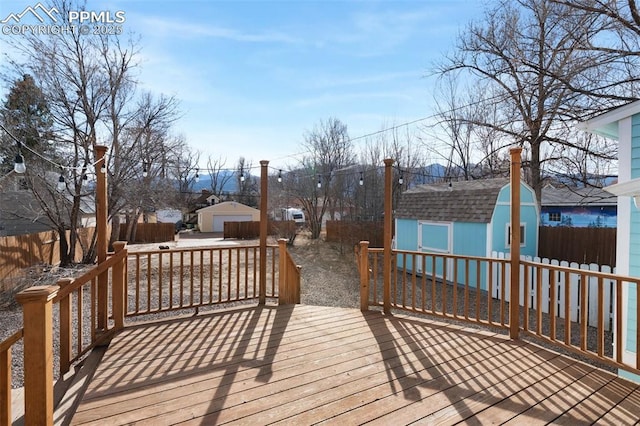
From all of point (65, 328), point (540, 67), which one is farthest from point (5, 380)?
point (540, 67)

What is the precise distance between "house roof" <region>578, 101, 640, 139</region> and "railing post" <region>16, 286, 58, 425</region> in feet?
17.3

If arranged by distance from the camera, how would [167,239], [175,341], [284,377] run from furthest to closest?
[167,239], [175,341], [284,377]

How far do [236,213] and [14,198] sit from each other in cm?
1771

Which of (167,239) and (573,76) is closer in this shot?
(573,76)

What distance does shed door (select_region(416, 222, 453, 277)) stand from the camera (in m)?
9.03

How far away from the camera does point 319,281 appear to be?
1014 centimetres

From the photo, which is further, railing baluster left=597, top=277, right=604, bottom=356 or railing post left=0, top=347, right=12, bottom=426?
railing baluster left=597, top=277, right=604, bottom=356

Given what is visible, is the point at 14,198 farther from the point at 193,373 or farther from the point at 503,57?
the point at 503,57

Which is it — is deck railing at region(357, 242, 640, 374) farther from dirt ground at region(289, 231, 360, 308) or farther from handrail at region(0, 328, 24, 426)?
handrail at region(0, 328, 24, 426)

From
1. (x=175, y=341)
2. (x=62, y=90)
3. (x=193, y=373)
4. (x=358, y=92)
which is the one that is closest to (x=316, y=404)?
(x=193, y=373)

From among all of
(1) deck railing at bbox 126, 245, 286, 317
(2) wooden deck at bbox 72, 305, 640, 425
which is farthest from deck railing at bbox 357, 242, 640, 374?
(1) deck railing at bbox 126, 245, 286, 317

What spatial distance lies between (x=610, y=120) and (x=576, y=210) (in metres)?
14.7

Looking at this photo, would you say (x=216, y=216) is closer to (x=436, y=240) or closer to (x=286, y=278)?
A: (x=436, y=240)

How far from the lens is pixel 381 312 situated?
13.7 feet
